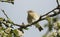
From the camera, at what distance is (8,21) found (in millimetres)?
642

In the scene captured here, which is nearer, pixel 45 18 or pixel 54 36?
pixel 54 36

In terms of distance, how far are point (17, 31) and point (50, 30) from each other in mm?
179

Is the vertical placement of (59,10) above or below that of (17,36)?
above

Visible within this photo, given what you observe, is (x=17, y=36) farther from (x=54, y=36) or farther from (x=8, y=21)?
(x=54, y=36)

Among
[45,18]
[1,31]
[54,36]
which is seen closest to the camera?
[54,36]

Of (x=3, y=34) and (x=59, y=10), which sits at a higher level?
(x=59, y=10)

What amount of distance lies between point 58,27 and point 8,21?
0.30 m

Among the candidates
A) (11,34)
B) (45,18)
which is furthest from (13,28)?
(45,18)

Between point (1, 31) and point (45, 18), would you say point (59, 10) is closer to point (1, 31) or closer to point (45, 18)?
point (45, 18)

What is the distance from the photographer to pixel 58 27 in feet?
1.28

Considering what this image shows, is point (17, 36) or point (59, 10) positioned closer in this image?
point (59, 10)

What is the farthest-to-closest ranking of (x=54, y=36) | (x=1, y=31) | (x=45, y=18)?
1. (x=1, y=31)
2. (x=45, y=18)
3. (x=54, y=36)

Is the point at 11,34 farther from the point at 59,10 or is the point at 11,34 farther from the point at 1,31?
the point at 59,10

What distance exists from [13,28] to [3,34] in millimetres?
54
